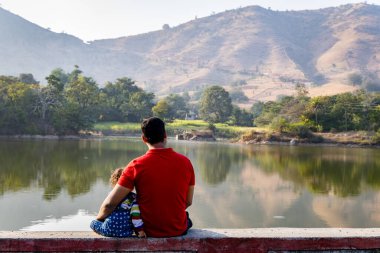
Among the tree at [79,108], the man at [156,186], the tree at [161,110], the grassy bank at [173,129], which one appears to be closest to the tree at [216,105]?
the tree at [161,110]

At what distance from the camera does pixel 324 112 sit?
247 feet

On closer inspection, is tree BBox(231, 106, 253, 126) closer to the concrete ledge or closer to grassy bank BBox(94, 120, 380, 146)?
grassy bank BBox(94, 120, 380, 146)

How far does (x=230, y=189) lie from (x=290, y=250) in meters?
18.4

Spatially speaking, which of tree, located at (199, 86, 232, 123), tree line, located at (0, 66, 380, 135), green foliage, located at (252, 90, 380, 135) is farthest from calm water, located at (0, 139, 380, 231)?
tree, located at (199, 86, 232, 123)

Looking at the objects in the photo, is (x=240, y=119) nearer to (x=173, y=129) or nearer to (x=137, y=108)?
(x=173, y=129)

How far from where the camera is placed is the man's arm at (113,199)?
4770 mm

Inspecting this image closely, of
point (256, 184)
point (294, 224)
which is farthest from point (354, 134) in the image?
point (294, 224)

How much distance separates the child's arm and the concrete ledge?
0.56 feet

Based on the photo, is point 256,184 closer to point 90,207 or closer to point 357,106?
point 90,207

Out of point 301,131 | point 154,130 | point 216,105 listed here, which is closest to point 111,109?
point 216,105

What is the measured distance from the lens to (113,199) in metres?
4.79

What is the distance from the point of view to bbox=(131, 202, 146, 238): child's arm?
4.78m

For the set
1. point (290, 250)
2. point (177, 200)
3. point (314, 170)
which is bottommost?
point (314, 170)

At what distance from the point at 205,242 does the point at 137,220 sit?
2.20ft
